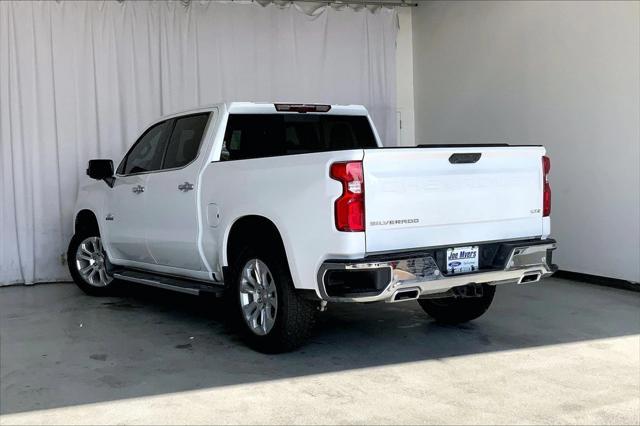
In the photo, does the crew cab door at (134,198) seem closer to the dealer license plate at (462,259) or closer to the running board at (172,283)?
the running board at (172,283)

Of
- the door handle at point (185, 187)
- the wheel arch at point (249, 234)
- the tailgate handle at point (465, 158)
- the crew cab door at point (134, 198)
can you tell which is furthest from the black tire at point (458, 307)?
the crew cab door at point (134, 198)

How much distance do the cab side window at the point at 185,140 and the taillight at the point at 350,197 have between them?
1.99 metres

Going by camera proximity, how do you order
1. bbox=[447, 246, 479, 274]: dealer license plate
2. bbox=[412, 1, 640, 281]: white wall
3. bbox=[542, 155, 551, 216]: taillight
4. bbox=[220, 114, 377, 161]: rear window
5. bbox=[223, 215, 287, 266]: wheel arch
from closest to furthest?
bbox=[447, 246, 479, 274]: dealer license plate < bbox=[223, 215, 287, 266]: wheel arch < bbox=[542, 155, 551, 216]: taillight < bbox=[220, 114, 377, 161]: rear window < bbox=[412, 1, 640, 281]: white wall

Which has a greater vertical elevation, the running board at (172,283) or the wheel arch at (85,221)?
the wheel arch at (85,221)

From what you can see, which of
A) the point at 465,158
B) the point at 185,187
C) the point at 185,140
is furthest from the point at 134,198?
the point at 465,158

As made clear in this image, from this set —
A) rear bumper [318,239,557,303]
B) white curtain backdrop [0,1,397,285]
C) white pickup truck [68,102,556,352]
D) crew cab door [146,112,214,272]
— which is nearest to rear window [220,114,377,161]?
white pickup truck [68,102,556,352]

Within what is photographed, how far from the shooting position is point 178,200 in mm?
5840

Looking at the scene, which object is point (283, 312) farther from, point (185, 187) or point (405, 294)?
point (185, 187)

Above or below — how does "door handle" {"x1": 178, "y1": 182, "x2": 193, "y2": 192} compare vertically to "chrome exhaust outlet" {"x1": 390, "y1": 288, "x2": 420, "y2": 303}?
above

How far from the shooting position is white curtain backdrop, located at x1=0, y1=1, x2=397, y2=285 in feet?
28.2

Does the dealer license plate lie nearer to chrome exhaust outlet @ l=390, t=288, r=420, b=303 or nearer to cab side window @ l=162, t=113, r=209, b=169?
chrome exhaust outlet @ l=390, t=288, r=420, b=303

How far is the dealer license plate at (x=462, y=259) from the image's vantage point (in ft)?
15.0

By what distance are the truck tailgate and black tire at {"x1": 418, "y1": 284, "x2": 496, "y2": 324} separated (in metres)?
0.96

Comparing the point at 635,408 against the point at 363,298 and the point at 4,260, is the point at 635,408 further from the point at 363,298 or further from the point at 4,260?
the point at 4,260
